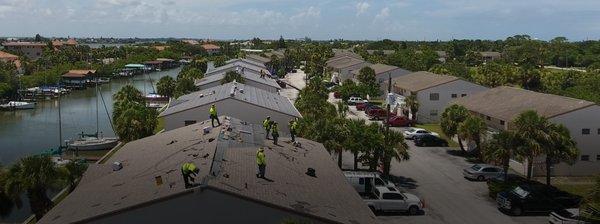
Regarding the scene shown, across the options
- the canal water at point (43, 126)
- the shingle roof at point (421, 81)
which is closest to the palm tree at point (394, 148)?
the canal water at point (43, 126)

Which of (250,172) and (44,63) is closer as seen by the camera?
(250,172)

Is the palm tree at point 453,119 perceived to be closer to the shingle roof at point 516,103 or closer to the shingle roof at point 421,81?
the shingle roof at point 516,103

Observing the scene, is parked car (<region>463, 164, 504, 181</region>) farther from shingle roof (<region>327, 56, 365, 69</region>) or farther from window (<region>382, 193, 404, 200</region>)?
shingle roof (<region>327, 56, 365, 69</region>)

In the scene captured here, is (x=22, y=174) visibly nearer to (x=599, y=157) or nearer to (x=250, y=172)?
(x=250, y=172)

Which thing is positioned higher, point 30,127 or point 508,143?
point 508,143

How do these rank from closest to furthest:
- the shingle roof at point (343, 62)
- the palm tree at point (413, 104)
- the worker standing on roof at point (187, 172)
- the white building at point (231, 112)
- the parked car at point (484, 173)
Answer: the worker standing on roof at point (187, 172)
the parked car at point (484, 173)
the white building at point (231, 112)
the palm tree at point (413, 104)
the shingle roof at point (343, 62)

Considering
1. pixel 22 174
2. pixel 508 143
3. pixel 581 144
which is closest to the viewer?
pixel 22 174

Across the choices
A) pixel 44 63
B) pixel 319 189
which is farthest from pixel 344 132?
pixel 44 63

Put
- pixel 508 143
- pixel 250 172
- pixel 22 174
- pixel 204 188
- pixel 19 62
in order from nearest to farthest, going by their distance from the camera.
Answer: pixel 204 188, pixel 250 172, pixel 22 174, pixel 508 143, pixel 19 62
